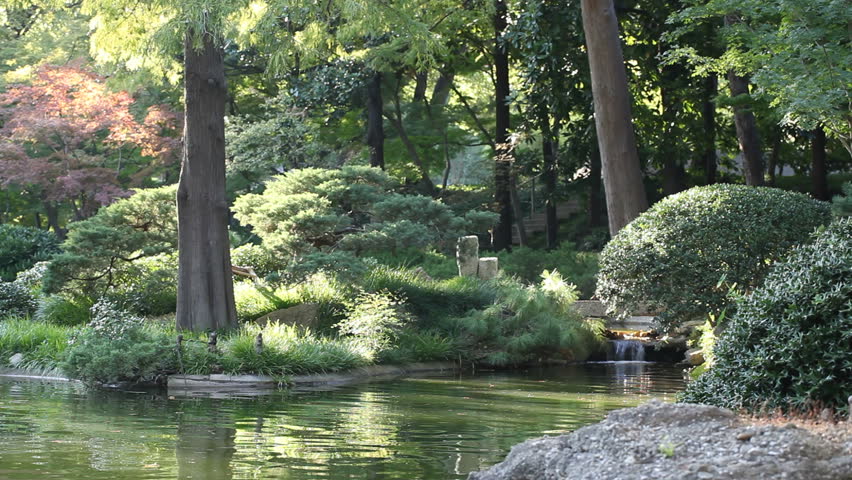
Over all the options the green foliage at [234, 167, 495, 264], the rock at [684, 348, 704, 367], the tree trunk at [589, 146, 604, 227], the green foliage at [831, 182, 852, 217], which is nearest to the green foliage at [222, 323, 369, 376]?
the green foliage at [234, 167, 495, 264]

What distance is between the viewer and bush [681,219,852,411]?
645cm

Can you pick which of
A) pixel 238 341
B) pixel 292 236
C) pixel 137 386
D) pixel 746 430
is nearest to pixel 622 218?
pixel 292 236

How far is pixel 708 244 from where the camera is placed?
40.7 ft

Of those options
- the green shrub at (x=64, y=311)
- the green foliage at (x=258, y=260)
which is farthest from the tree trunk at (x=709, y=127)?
the green shrub at (x=64, y=311)

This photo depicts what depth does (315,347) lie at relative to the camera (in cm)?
1351

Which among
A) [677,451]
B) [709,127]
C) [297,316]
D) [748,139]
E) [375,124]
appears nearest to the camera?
[677,451]

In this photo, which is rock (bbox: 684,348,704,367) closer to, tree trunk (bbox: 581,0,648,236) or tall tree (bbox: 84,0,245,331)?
tree trunk (bbox: 581,0,648,236)

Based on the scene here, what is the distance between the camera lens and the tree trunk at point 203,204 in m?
14.2

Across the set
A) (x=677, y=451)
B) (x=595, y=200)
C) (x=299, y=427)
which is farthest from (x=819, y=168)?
(x=677, y=451)

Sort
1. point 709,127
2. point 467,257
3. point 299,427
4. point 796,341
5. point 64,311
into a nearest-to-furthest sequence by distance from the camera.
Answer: point 796,341 → point 299,427 → point 64,311 → point 467,257 → point 709,127

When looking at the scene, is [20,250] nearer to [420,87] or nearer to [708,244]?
[420,87]

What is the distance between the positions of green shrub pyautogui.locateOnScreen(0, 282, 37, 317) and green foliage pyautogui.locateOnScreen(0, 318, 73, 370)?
6.77ft

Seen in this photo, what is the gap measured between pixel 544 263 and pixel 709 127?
4971 mm

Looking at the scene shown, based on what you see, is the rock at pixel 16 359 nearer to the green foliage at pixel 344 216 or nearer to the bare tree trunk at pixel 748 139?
the green foliage at pixel 344 216
